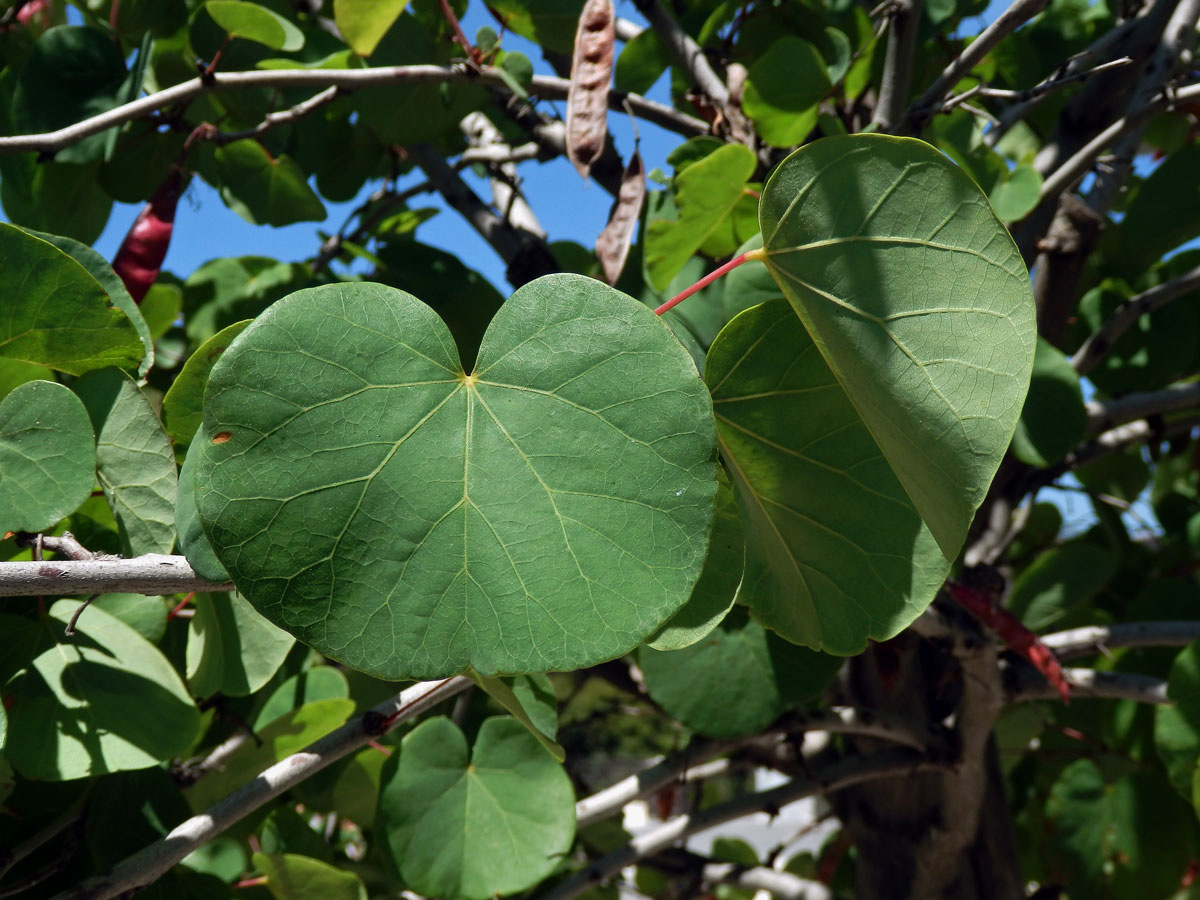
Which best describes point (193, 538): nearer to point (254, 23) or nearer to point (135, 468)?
point (135, 468)

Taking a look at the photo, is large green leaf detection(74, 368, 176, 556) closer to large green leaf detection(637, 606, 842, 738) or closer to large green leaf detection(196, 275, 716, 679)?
large green leaf detection(196, 275, 716, 679)

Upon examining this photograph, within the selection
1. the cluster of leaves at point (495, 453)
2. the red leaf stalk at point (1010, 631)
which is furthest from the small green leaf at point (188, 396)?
the red leaf stalk at point (1010, 631)

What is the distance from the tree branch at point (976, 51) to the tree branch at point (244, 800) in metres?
0.82

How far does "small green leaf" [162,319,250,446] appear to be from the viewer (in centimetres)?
69

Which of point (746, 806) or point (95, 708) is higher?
point (95, 708)

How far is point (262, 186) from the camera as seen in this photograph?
144cm

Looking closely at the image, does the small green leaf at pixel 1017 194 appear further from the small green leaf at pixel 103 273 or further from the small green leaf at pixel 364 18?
the small green leaf at pixel 103 273

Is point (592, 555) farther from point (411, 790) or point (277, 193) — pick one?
point (277, 193)

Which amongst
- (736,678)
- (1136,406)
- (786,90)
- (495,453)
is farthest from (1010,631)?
(495,453)

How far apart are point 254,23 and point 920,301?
1.02m

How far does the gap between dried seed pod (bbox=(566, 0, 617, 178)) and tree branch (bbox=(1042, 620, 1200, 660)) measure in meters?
0.94

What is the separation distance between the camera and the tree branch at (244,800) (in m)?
0.74

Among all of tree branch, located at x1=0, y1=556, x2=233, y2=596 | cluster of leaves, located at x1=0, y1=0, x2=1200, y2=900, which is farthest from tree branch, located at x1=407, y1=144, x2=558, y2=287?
tree branch, located at x1=0, y1=556, x2=233, y2=596

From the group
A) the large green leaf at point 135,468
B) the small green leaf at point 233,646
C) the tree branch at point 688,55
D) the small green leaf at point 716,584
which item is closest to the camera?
the small green leaf at point 716,584
